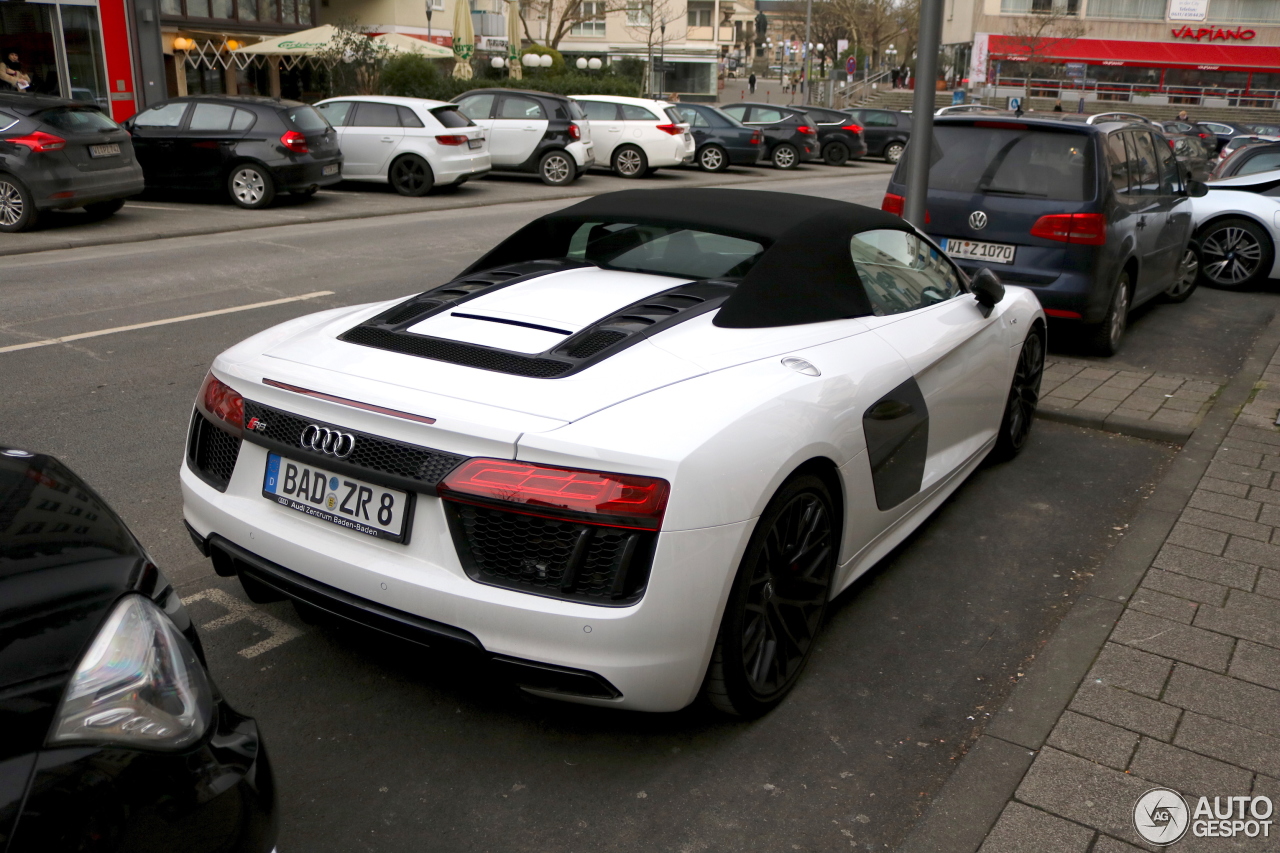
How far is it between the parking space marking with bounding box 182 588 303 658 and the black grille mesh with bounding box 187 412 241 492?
2.00ft

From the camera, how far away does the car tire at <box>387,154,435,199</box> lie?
57.6 ft

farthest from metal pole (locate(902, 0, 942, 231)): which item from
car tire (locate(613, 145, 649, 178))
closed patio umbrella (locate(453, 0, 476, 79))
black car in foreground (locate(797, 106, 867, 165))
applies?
closed patio umbrella (locate(453, 0, 476, 79))

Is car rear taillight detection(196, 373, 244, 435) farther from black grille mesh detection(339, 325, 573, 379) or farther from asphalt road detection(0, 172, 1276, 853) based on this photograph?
asphalt road detection(0, 172, 1276, 853)

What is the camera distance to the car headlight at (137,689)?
169 cm

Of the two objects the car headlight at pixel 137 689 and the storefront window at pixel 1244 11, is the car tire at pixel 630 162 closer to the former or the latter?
the car headlight at pixel 137 689

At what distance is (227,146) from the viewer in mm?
15258

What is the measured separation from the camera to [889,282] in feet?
13.9

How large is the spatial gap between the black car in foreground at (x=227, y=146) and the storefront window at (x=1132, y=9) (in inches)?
2966

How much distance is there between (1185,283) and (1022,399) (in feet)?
19.9

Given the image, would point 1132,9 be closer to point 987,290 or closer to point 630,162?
point 630,162

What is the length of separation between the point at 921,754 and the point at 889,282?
6.00 ft

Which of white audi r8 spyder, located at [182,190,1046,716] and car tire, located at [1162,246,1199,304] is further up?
white audi r8 spyder, located at [182,190,1046,716]

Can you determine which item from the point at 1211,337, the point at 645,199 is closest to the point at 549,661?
the point at 645,199

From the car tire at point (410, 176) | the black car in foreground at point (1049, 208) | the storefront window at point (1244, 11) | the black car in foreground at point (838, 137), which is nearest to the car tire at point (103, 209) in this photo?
the car tire at point (410, 176)
